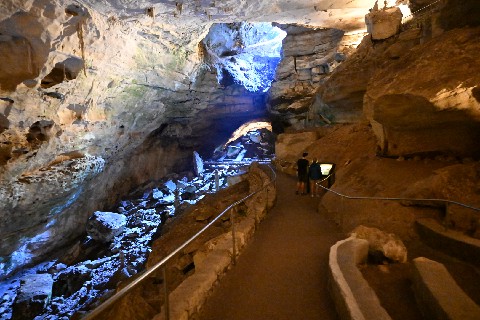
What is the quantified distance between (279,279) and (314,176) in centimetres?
601

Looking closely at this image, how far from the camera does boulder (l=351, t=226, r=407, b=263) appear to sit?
14.6 ft

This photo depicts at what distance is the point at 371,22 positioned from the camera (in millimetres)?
14234

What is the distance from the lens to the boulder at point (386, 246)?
4.46m

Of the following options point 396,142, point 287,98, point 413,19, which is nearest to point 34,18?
point 396,142

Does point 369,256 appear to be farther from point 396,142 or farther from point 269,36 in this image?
point 269,36

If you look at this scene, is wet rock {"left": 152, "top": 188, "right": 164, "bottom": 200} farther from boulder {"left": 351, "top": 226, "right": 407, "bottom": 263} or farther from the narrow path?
boulder {"left": 351, "top": 226, "right": 407, "bottom": 263}

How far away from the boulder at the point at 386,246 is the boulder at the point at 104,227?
1442cm

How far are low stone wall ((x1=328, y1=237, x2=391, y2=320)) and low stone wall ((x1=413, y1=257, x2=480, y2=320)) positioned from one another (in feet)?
1.73

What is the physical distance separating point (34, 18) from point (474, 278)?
10.1 meters

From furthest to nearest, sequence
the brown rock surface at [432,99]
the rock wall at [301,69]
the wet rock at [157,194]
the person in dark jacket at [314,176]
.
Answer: the rock wall at [301,69], the wet rock at [157,194], the person in dark jacket at [314,176], the brown rock surface at [432,99]

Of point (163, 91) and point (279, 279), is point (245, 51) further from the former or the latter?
point (279, 279)

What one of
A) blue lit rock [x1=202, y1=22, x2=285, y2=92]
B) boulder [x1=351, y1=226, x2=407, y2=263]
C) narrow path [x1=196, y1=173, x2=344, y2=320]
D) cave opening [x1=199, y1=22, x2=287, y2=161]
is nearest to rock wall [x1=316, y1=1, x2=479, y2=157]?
narrow path [x1=196, y1=173, x2=344, y2=320]

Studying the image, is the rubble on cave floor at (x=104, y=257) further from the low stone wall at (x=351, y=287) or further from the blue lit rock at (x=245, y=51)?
the blue lit rock at (x=245, y=51)

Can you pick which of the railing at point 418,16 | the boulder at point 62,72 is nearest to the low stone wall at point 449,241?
the boulder at point 62,72
